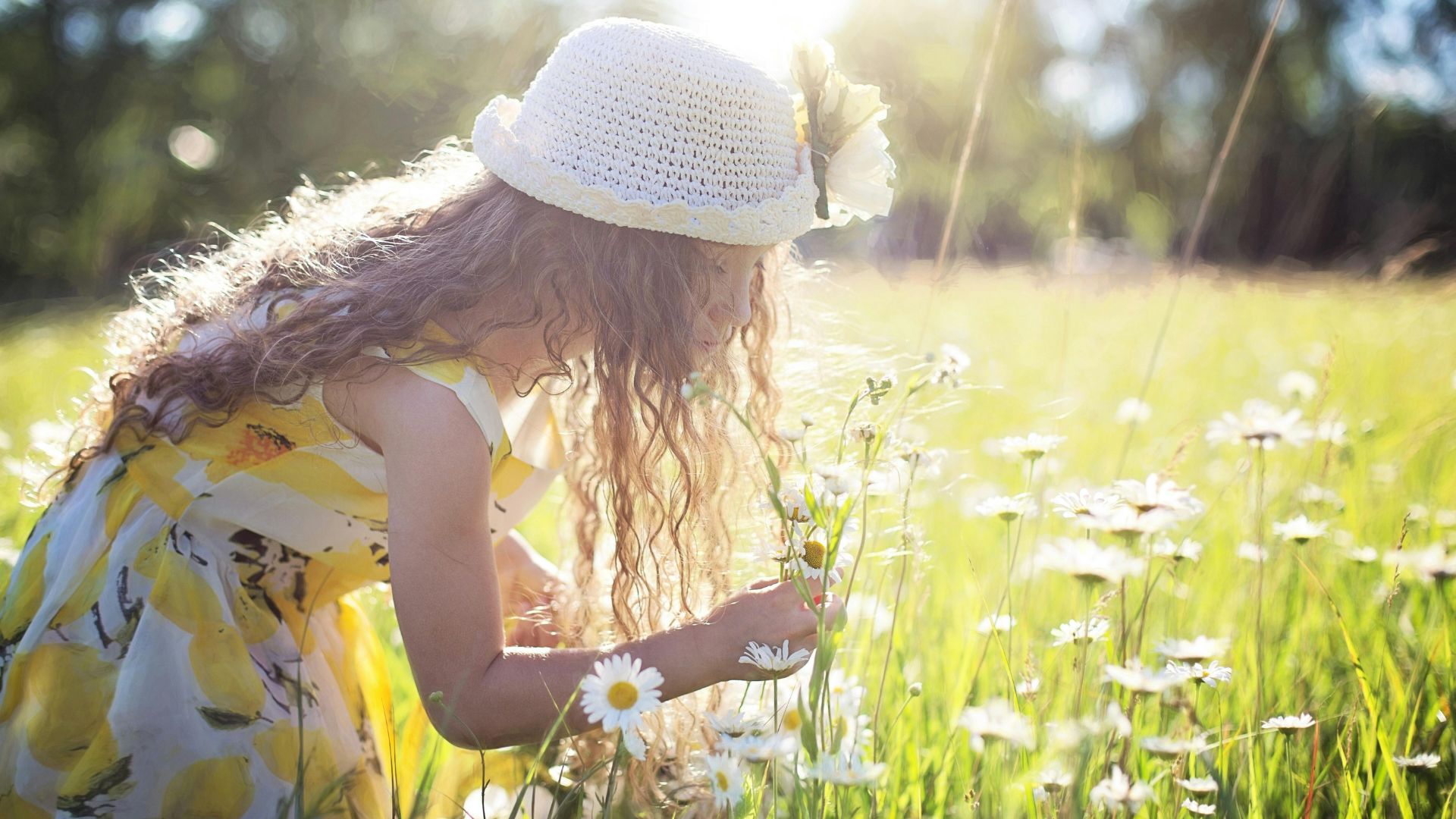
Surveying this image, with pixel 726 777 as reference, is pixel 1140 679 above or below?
above

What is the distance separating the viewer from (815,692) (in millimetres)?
852

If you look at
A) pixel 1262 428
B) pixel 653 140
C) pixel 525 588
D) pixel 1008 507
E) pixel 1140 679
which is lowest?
pixel 525 588

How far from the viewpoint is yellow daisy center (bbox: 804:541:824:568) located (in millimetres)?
1062

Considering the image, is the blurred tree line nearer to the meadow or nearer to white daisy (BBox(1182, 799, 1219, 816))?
the meadow

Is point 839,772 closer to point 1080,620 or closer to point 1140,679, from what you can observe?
point 1140,679

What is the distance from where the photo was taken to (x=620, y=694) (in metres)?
1.02

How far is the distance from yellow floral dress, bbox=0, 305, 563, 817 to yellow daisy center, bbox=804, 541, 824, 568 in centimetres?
48

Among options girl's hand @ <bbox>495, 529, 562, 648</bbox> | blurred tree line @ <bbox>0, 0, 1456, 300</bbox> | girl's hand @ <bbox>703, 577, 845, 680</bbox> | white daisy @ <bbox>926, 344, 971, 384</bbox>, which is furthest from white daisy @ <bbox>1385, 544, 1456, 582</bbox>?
blurred tree line @ <bbox>0, 0, 1456, 300</bbox>

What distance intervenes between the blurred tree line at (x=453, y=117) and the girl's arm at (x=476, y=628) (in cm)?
915

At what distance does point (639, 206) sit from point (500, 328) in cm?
27

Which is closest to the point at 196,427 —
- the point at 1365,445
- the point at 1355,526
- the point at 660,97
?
the point at 660,97

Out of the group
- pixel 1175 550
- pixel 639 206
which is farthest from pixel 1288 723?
pixel 639 206

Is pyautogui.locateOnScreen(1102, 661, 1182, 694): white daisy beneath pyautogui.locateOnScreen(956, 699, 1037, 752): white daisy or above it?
above

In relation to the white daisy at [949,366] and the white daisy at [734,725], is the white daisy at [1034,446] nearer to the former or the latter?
the white daisy at [949,366]
